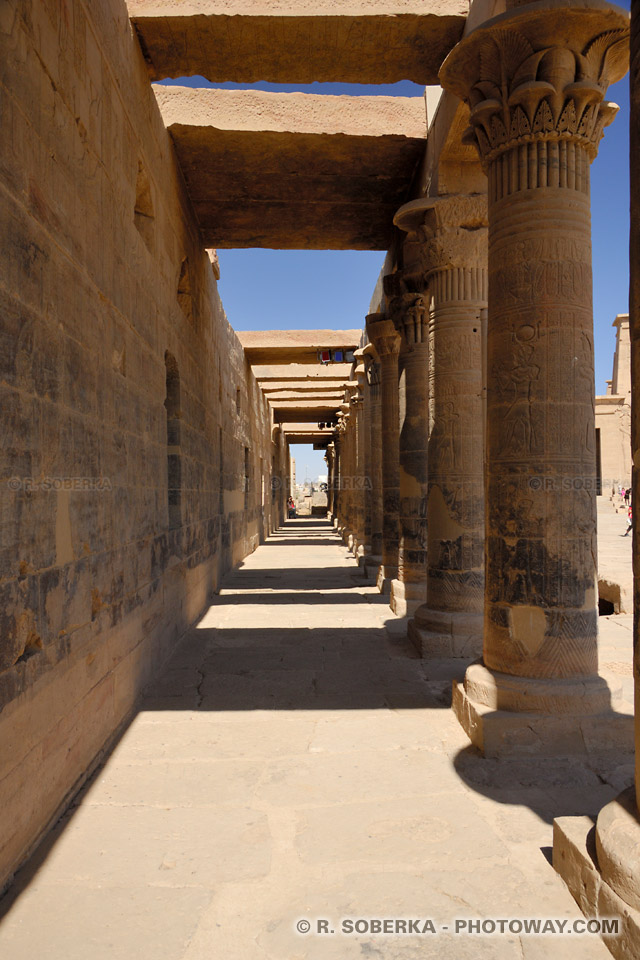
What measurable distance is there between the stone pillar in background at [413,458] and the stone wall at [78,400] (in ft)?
9.17

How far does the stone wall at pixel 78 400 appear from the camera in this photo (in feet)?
9.32

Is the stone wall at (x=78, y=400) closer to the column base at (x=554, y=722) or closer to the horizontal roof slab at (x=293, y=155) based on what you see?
the horizontal roof slab at (x=293, y=155)

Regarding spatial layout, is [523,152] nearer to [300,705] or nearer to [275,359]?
[300,705]

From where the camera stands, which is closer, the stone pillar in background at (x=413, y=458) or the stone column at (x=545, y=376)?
the stone column at (x=545, y=376)

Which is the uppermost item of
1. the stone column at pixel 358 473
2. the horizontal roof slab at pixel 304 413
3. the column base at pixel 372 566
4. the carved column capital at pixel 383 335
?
the horizontal roof slab at pixel 304 413

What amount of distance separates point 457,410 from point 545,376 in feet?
7.07

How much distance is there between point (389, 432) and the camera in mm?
10461

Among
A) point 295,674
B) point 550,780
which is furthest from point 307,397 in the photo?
point 550,780

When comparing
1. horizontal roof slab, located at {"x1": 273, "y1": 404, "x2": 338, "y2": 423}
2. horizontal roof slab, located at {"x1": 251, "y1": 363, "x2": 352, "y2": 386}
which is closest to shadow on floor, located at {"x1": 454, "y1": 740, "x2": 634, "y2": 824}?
horizontal roof slab, located at {"x1": 251, "y1": 363, "x2": 352, "y2": 386}

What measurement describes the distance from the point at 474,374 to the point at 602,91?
2546 millimetres

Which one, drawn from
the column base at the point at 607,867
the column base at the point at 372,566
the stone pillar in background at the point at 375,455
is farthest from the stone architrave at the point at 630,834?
the stone pillar in background at the point at 375,455

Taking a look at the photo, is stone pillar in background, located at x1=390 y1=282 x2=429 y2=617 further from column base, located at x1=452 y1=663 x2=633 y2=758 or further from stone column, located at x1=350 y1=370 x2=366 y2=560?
stone column, located at x1=350 y1=370 x2=366 y2=560

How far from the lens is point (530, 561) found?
396cm

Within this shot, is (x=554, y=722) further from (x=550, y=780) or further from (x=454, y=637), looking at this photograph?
(x=454, y=637)
